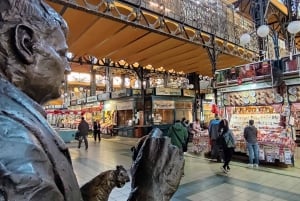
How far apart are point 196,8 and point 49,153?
31.5ft

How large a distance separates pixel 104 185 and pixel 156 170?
0.20 m

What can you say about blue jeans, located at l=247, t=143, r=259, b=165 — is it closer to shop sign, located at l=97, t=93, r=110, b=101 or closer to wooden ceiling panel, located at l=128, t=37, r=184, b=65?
wooden ceiling panel, located at l=128, t=37, r=184, b=65

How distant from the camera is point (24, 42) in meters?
0.57

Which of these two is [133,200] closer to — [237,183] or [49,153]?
[49,153]

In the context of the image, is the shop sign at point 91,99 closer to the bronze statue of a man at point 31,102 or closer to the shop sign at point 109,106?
the shop sign at point 109,106

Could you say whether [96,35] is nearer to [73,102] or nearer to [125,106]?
[125,106]

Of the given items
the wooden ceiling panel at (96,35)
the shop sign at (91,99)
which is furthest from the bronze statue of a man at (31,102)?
the shop sign at (91,99)

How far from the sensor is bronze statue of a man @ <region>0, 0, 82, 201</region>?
0.37 metres

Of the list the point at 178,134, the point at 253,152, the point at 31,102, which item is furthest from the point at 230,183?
the point at 31,102

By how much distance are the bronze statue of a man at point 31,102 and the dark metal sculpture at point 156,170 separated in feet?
0.97

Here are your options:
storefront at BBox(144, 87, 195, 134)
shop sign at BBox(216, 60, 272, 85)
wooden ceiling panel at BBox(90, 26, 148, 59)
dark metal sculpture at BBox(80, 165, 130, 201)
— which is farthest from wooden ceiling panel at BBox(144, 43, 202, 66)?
dark metal sculpture at BBox(80, 165, 130, 201)

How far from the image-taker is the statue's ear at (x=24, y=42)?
556 mm

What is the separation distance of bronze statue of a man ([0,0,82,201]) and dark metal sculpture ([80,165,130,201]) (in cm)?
32

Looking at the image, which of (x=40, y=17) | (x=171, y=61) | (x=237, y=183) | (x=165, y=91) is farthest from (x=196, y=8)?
(x=40, y=17)
